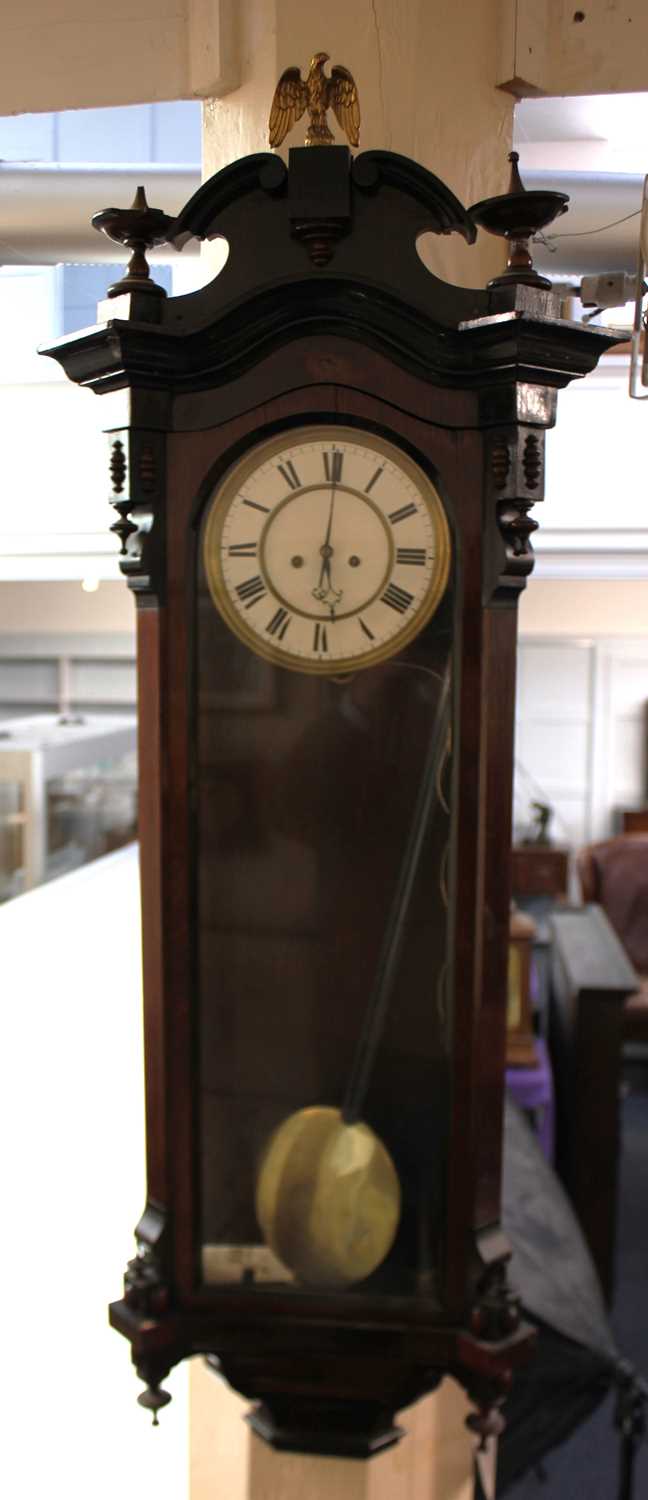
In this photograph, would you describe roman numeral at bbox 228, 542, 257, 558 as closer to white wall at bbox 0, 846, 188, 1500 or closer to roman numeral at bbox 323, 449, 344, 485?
roman numeral at bbox 323, 449, 344, 485

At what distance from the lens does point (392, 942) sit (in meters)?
0.89

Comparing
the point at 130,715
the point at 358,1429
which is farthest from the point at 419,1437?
the point at 130,715

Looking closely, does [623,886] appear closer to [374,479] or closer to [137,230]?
[374,479]

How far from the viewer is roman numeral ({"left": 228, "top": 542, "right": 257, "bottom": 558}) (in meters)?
0.85

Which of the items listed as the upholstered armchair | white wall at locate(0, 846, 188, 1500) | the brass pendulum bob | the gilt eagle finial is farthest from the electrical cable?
the upholstered armchair

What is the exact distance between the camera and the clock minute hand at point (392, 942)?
873 millimetres

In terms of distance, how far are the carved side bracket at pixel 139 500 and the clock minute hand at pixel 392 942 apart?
23cm

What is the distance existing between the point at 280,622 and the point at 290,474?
4.0 inches

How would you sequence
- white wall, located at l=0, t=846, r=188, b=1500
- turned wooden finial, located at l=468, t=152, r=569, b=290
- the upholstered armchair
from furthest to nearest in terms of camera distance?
the upholstered armchair, white wall, located at l=0, t=846, r=188, b=1500, turned wooden finial, located at l=468, t=152, r=569, b=290

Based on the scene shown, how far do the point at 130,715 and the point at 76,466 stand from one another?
2.35 metres

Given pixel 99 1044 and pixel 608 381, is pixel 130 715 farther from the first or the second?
pixel 608 381

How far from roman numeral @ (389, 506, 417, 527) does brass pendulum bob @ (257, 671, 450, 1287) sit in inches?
6.5

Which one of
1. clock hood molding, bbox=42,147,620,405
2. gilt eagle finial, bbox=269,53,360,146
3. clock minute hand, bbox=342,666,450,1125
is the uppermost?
gilt eagle finial, bbox=269,53,360,146

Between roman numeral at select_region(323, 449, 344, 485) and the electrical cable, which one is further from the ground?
the electrical cable
